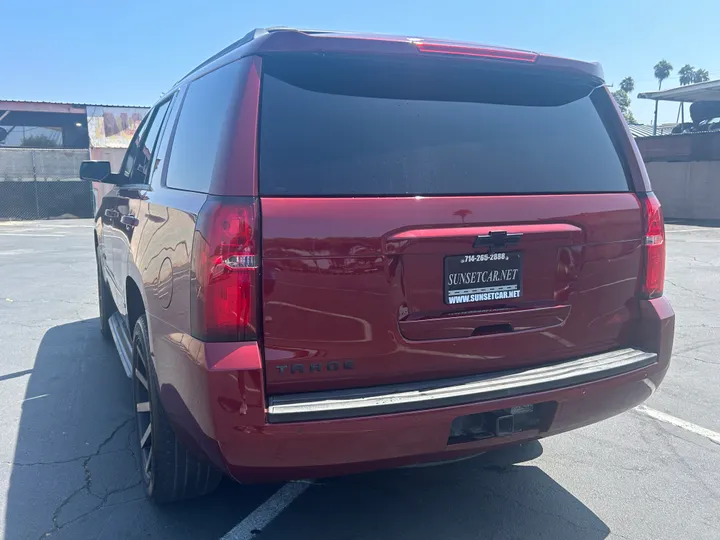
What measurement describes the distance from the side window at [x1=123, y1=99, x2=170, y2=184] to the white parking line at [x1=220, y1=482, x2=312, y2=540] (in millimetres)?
1917

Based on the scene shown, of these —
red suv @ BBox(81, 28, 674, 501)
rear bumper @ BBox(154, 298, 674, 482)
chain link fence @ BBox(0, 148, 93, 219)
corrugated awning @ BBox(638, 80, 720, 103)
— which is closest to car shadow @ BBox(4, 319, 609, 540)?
red suv @ BBox(81, 28, 674, 501)

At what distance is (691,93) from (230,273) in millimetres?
29047

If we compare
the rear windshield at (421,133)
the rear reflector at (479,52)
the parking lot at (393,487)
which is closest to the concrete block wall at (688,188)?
the parking lot at (393,487)

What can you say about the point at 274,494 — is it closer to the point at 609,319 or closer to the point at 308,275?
the point at 308,275

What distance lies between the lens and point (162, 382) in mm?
2811

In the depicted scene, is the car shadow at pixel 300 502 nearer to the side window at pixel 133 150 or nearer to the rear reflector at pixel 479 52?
the side window at pixel 133 150

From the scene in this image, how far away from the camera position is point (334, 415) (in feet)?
7.75

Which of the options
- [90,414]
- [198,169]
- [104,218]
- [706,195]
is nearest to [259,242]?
[198,169]

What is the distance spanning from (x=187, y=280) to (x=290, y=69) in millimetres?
915

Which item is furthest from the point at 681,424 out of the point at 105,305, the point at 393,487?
the point at 105,305

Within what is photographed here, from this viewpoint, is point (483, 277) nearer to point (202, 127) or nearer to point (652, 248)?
point (652, 248)

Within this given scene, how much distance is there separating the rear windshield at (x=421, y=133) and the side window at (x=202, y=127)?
19 centimetres

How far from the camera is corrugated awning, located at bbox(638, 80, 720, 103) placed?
25.5 metres

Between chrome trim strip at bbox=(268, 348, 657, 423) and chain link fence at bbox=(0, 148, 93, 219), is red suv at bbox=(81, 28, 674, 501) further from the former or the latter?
chain link fence at bbox=(0, 148, 93, 219)
